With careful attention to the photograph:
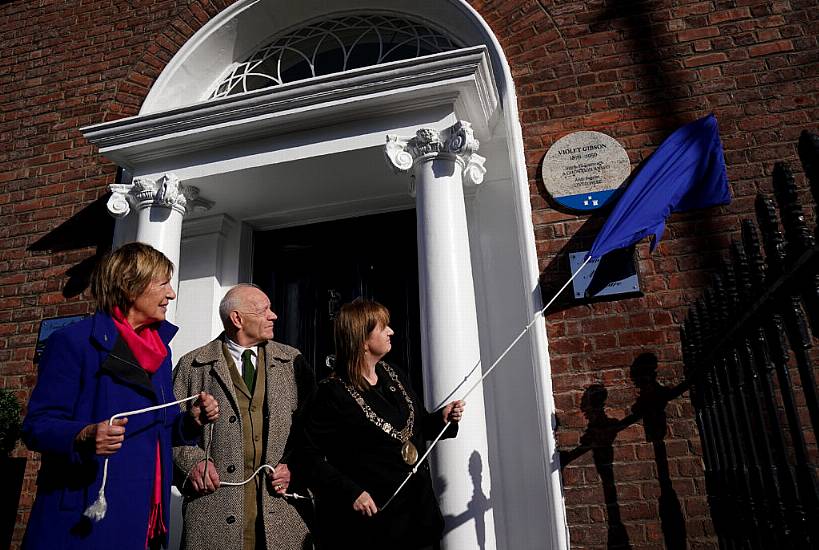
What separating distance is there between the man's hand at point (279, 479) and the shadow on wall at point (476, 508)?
94cm

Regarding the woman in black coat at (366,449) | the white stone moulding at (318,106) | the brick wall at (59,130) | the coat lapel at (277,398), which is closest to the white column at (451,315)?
the white stone moulding at (318,106)

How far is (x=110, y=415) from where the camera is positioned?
74.2 inches

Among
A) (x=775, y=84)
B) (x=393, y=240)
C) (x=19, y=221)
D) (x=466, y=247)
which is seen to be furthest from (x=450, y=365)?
(x=19, y=221)

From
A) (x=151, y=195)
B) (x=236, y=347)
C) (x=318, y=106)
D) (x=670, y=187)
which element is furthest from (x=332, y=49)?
(x=236, y=347)

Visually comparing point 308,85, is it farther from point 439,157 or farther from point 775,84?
point 775,84

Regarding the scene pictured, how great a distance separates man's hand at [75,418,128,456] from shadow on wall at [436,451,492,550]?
5.72 feet

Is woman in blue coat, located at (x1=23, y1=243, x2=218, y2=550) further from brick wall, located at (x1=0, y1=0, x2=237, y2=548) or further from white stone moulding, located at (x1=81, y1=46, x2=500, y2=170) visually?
brick wall, located at (x1=0, y1=0, x2=237, y2=548)

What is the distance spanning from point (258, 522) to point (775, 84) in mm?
4025

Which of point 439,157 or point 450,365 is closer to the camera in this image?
point 450,365

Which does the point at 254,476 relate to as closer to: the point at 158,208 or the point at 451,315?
the point at 451,315

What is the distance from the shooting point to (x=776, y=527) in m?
1.76

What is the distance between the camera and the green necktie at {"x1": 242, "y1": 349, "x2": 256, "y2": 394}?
8.61 feet

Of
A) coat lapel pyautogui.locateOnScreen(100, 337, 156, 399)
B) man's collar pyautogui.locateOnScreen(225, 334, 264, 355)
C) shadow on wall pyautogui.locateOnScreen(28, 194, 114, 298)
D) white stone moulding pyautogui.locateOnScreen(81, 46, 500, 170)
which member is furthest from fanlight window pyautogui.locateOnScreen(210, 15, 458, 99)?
coat lapel pyautogui.locateOnScreen(100, 337, 156, 399)

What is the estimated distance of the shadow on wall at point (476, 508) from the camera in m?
2.96
